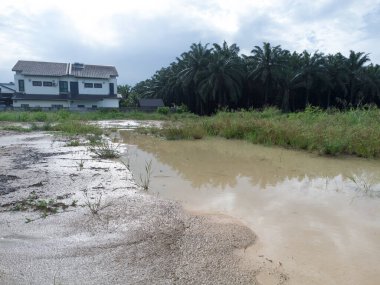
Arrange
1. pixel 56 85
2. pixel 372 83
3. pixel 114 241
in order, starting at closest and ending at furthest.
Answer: pixel 114 241 < pixel 56 85 < pixel 372 83

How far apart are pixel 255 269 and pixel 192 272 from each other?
560mm

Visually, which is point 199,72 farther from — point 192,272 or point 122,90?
point 192,272

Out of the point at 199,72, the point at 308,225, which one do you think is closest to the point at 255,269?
the point at 308,225

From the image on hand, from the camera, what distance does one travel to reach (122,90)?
212 feet

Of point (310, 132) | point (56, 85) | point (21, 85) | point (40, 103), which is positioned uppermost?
point (56, 85)

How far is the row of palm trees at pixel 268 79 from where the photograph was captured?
40.5 meters

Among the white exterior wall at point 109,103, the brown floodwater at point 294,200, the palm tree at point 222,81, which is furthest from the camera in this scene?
the white exterior wall at point 109,103

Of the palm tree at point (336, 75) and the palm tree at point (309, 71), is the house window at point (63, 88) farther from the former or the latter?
the palm tree at point (336, 75)

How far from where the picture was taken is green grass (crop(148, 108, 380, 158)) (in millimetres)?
9008

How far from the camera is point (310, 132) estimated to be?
10.4 m

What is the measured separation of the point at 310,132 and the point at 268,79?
32.4 m

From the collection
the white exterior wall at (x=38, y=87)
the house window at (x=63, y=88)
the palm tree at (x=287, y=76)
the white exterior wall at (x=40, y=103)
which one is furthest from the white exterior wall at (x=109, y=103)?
the palm tree at (x=287, y=76)

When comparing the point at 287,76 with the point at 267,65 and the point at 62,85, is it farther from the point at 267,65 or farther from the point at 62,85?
the point at 62,85

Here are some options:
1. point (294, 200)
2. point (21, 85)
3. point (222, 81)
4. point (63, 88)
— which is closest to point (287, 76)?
point (222, 81)
